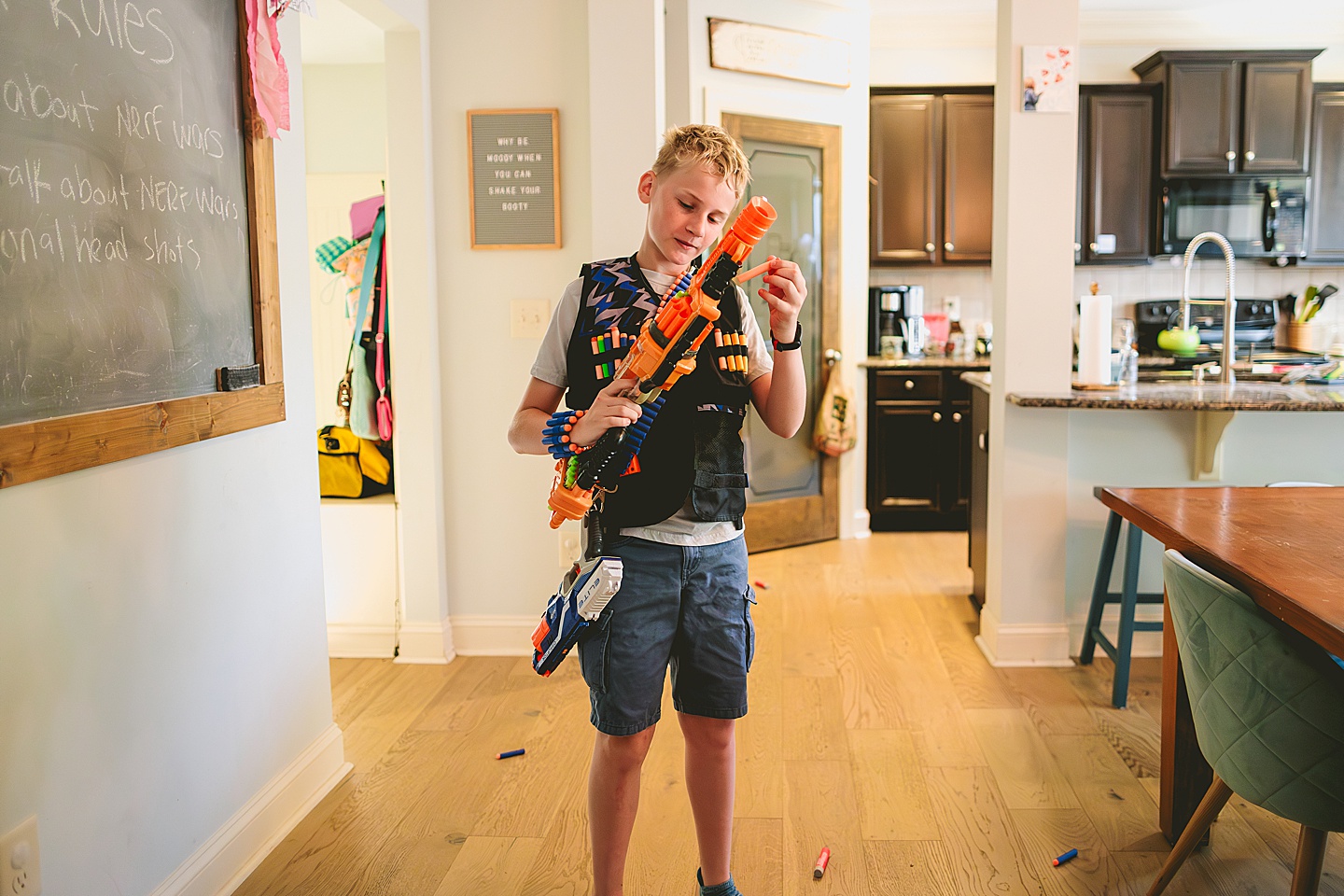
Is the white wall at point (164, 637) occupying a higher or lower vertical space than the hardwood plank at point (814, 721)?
higher

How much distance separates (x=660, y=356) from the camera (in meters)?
1.34

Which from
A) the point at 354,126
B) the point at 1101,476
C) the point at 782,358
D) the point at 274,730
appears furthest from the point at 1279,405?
the point at 354,126

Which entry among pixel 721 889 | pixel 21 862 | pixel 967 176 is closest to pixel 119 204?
pixel 21 862

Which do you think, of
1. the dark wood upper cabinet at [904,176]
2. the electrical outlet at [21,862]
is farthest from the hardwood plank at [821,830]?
the dark wood upper cabinet at [904,176]

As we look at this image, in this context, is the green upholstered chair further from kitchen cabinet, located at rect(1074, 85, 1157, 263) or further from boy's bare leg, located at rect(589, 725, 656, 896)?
kitchen cabinet, located at rect(1074, 85, 1157, 263)

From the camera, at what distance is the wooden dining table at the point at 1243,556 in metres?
1.29

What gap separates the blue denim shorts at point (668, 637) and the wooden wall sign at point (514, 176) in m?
1.71

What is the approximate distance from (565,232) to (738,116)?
1.53 metres

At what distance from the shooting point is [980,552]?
11.4 feet

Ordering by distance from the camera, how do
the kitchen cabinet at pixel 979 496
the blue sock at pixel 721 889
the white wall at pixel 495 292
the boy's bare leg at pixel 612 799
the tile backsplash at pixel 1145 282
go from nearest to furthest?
the boy's bare leg at pixel 612 799 < the blue sock at pixel 721 889 < the white wall at pixel 495 292 < the kitchen cabinet at pixel 979 496 < the tile backsplash at pixel 1145 282

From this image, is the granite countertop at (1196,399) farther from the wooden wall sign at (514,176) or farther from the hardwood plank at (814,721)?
the wooden wall sign at (514,176)

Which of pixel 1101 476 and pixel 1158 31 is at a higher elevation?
pixel 1158 31

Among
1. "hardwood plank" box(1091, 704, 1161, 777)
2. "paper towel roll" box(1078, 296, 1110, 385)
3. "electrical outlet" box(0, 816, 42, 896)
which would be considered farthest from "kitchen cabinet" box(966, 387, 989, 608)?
"electrical outlet" box(0, 816, 42, 896)

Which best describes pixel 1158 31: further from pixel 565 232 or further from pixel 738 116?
pixel 565 232
